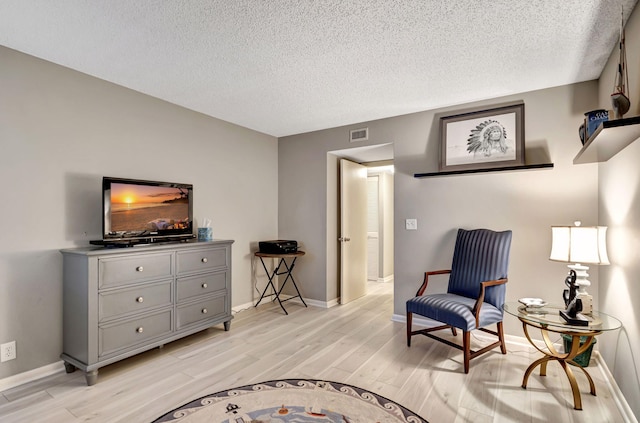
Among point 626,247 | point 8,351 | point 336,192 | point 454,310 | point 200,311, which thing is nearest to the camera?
point 626,247

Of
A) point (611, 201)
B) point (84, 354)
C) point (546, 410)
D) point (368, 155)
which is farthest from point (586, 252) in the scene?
point (84, 354)

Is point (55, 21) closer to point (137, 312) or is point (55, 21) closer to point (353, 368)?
point (137, 312)

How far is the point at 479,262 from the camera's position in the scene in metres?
3.10

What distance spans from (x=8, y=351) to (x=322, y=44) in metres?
3.22

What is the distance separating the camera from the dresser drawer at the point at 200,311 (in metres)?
3.12

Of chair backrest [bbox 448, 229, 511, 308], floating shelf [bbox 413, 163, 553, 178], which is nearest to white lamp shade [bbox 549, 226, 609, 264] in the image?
chair backrest [bbox 448, 229, 511, 308]

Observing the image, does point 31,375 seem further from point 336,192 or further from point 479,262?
point 479,262

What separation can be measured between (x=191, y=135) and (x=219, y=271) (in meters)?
1.59

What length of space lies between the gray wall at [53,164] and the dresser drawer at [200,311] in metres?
0.93

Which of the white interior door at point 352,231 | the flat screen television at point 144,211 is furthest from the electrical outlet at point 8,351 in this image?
the white interior door at point 352,231

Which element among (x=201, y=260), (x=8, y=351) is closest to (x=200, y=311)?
(x=201, y=260)

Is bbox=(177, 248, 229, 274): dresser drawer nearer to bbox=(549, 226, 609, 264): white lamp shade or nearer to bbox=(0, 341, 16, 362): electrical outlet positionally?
bbox=(0, 341, 16, 362): electrical outlet

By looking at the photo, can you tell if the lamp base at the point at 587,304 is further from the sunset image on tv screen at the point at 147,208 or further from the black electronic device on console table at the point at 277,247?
the sunset image on tv screen at the point at 147,208

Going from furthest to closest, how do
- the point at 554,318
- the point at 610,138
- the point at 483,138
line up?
1. the point at 483,138
2. the point at 554,318
3. the point at 610,138
